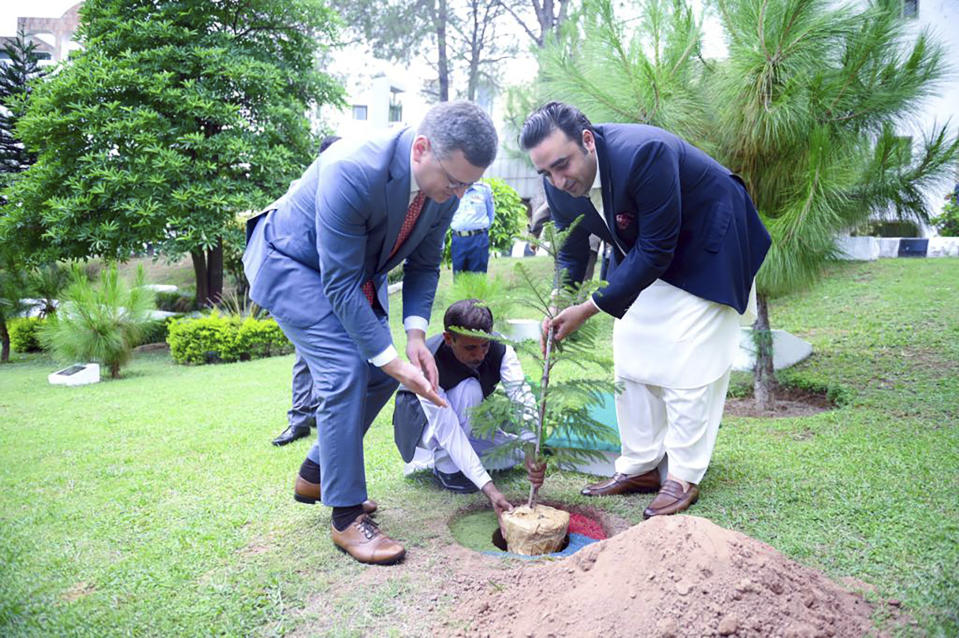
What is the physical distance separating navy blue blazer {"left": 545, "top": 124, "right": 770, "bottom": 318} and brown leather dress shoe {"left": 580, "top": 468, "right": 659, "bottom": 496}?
2.77ft

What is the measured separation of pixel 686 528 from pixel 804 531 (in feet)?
2.86

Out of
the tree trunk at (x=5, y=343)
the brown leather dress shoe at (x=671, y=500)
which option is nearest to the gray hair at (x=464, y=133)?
the brown leather dress shoe at (x=671, y=500)

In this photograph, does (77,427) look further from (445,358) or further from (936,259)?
(936,259)

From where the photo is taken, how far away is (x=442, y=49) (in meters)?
16.4

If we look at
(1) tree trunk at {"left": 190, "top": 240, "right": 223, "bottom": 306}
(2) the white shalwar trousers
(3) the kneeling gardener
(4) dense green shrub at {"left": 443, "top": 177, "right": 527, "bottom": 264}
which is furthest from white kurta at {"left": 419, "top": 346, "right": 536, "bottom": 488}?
(1) tree trunk at {"left": 190, "top": 240, "right": 223, "bottom": 306}

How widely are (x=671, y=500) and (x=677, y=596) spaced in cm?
106

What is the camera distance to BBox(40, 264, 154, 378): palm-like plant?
733 cm

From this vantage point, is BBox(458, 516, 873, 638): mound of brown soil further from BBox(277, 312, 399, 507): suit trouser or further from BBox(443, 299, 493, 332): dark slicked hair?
BBox(443, 299, 493, 332): dark slicked hair

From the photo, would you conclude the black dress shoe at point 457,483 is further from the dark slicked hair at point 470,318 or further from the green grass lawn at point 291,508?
the dark slicked hair at point 470,318

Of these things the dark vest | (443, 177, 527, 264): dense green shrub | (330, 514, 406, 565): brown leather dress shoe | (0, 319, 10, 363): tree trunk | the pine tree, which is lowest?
(0, 319, 10, 363): tree trunk

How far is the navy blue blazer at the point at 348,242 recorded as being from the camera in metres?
2.32

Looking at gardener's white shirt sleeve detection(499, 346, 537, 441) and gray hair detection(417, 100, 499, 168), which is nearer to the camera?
gray hair detection(417, 100, 499, 168)

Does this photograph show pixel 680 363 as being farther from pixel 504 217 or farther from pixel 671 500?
pixel 504 217

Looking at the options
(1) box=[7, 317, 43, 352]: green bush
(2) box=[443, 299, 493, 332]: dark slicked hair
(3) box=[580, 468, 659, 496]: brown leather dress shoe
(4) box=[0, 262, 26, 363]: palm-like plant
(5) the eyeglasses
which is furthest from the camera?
(1) box=[7, 317, 43, 352]: green bush
